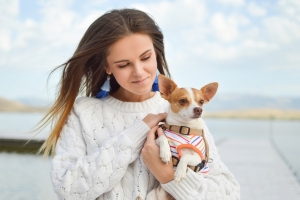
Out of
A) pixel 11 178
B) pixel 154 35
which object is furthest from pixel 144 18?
pixel 11 178

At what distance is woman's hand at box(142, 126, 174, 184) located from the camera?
147cm

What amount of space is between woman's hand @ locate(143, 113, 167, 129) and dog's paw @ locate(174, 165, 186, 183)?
0.75 feet

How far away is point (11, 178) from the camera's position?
455cm

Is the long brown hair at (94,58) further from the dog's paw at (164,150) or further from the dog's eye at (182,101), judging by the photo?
the dog's paw at (164,150)

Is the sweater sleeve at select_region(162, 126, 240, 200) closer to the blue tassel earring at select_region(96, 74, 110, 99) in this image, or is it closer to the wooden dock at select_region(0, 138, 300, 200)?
the blue tassel earring at select_region(96, 74, 110, 99)

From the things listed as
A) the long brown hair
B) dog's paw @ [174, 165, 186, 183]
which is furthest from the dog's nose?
the long brown hair

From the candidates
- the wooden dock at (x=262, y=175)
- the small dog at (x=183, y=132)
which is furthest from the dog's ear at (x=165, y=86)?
the wooden dock at (x=262, y=175)

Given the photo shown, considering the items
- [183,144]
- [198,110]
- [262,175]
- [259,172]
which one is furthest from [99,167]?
[259,172]

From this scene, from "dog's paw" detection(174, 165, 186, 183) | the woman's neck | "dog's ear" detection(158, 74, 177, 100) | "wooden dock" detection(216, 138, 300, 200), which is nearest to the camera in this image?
"dog's paw" detection(174, 165, 186, 183)

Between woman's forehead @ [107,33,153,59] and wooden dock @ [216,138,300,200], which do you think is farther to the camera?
wooden dock @ [216,138,300,200]

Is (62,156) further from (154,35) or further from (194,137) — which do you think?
(154,35)

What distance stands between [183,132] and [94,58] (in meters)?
0.58

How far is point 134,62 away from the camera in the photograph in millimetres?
1601

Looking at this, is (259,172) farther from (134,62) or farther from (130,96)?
(134,62)
